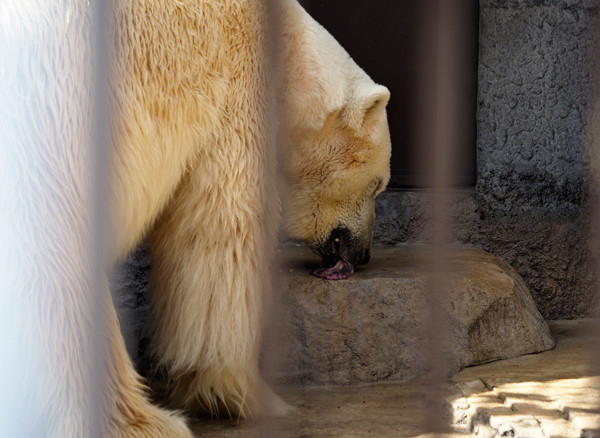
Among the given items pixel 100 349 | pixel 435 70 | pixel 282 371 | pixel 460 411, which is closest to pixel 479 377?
pixel 460 411

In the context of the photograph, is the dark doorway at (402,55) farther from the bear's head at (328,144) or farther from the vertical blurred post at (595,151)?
the bear's head at (328,144)

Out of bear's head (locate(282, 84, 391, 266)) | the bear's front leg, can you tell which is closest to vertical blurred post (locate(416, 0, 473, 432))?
bear's head (locate(282, 84, 391, 266))

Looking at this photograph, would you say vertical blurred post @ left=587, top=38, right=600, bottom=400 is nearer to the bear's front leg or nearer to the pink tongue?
the pink tongue

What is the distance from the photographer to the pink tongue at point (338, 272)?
2957mm

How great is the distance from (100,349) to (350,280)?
1.12 metres

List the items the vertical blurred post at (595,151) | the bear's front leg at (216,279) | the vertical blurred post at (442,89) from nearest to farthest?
the bear's front leg at (216,279) < the vertical blurred post at (595,151) < the vertical blurred post at (442,89)

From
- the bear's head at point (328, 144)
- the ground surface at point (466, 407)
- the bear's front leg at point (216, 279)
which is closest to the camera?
the ground surface at point (466, 407)

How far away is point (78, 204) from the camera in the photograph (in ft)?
6.51

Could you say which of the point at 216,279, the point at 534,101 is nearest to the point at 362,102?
the point at 216,279

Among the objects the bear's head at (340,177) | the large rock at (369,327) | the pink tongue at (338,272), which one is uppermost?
the bear's head at (340,177)

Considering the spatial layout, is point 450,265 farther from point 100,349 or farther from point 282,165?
point 100,349

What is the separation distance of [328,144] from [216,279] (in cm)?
61

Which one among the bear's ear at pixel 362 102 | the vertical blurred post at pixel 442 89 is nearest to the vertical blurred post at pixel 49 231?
the bear's ear at pixel 362 102

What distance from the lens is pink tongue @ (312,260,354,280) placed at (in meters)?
2.96
